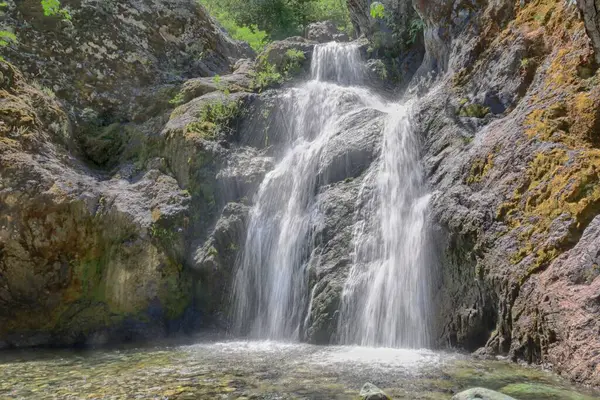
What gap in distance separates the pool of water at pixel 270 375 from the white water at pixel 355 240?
24.6 inches

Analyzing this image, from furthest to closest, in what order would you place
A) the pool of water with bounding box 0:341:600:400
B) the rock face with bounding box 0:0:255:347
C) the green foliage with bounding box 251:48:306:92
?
the green foliage with bounding box 251:48:306:92 → the rock face with bounding box 0:0:255:347 → the pool of water with bounding box 0:341:600:400

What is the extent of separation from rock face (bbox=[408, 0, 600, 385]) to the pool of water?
46cm

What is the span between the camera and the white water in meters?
6.70

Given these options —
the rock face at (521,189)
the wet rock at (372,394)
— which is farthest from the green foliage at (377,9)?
the wet rock at (372,394)

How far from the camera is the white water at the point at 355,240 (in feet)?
22.0

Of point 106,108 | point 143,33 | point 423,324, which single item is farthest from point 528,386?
point 143,33

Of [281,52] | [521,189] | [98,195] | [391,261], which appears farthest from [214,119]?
[521,189]

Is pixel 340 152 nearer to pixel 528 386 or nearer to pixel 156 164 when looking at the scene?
pixel 156 164

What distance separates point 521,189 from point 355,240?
263 centimetres

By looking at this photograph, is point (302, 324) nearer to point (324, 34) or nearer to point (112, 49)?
point (112, 49)

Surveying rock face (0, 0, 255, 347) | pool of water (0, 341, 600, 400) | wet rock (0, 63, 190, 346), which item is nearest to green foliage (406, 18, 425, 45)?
rock face (0, 0, 255, 347)

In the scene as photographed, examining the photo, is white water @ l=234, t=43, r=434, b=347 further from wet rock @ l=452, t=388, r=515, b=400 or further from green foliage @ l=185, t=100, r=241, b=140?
wet rock @ l=452, t=388, r=515, b=400

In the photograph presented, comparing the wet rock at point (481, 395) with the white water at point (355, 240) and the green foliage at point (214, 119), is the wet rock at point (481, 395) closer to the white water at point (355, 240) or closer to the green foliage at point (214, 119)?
the white water at point (355, 240)

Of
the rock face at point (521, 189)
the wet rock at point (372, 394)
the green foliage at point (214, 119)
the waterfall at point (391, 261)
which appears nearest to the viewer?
the wet rock at point (372, 394)
